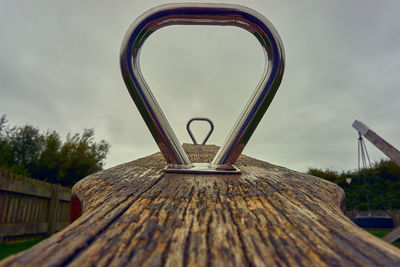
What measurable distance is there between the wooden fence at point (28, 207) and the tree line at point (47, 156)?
534 centimetres

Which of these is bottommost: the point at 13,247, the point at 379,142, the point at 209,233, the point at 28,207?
the point at 13,247

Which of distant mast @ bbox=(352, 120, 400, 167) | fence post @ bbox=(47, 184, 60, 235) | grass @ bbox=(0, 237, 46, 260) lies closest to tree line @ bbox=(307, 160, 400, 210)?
distant mast @ bbox=(352, 120, 400, 167)

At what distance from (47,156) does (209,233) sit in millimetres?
14109

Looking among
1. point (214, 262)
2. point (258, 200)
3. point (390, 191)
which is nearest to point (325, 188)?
point (258, 200)

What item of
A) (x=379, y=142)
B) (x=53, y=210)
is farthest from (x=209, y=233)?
(x=53, y=210)

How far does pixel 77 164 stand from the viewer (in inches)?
491

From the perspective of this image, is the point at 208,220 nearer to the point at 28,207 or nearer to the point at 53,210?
the point at 28,207

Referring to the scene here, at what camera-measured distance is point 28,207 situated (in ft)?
18.5

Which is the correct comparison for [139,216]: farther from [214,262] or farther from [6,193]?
[6,193]

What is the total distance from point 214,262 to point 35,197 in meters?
6.82

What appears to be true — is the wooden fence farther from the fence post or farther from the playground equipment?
the playground equipment

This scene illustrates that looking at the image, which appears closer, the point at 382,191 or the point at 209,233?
the point at 209,233

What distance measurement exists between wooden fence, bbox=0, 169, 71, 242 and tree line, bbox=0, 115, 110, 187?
534 centimetres

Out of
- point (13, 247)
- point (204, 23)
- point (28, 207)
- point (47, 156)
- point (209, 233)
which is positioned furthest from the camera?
point (47, 156)
